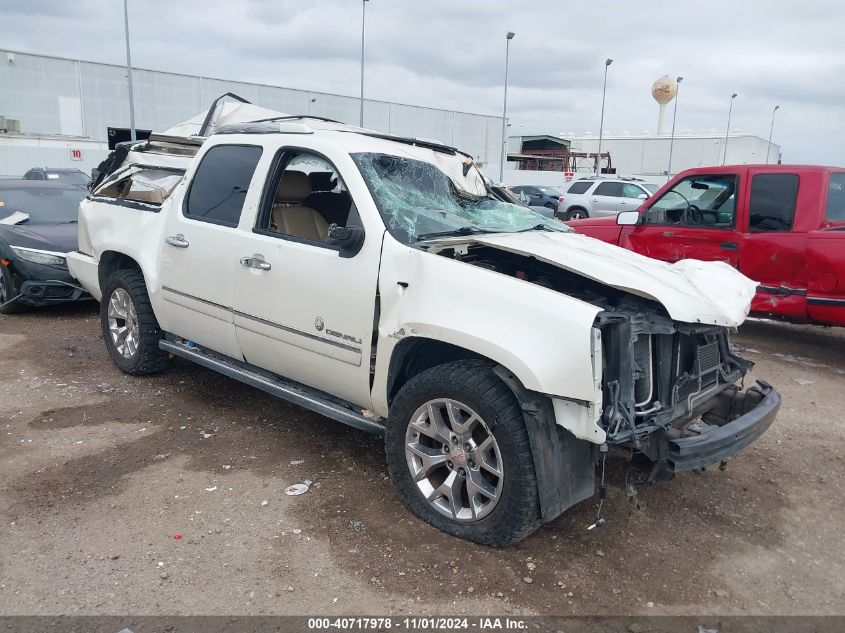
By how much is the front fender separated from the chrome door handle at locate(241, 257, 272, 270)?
2.98ft

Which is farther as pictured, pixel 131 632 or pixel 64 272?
pixel 64 272

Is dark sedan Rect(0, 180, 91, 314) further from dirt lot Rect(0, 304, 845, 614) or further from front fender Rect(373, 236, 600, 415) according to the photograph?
front fender Rect(373, 236, 600, 415)

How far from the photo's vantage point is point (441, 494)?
11.0ft

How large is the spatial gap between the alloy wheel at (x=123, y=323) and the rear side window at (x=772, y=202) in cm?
594

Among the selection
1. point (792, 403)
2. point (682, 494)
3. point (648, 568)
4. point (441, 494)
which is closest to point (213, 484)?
point (441, 494)

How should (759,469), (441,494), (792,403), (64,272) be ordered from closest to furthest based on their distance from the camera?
(441,494), (759,469), (792,403), (64,272)

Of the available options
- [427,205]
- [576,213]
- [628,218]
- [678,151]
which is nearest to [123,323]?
[427,205]

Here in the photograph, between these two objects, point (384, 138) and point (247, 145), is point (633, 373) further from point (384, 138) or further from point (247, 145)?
point (247, 145)

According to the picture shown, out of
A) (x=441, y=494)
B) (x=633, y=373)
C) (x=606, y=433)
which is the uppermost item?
(x=633, y=373)

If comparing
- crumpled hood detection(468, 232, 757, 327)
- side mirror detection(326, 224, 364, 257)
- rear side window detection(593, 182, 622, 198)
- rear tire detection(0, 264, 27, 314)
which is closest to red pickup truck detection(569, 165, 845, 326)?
crumpled hood detection(468, 232, 757, 327)

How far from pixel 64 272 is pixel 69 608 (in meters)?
5.65

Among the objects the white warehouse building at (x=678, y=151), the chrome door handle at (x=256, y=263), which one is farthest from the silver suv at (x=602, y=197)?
the white warehouse building at (x=678, y=151)

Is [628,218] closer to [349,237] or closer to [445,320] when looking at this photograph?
[349,237]

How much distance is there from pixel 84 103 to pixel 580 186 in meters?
28.9
